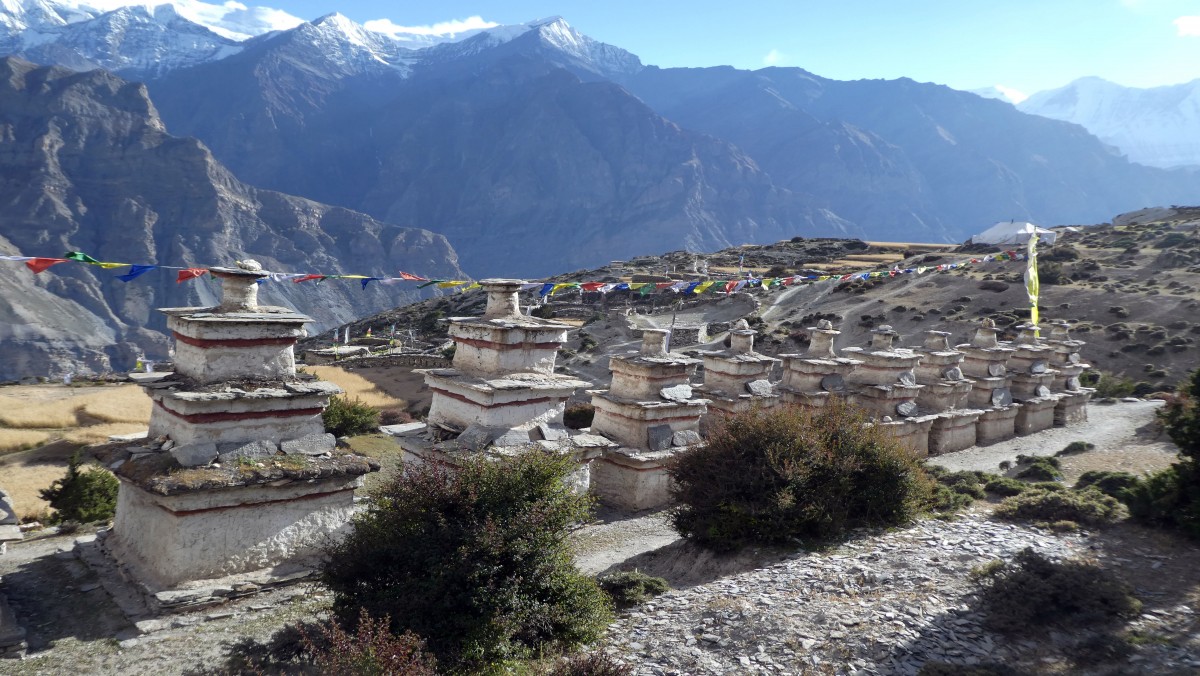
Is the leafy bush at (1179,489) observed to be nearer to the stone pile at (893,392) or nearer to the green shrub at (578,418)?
the stone pile at (893,392)

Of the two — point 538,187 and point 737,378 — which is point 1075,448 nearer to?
point 737,378

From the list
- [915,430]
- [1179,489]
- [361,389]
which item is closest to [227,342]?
[1179,489]

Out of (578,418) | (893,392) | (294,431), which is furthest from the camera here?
(578,418)

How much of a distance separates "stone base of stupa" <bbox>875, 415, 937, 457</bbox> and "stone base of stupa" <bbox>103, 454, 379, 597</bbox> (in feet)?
34.0

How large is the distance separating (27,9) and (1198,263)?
839 feet

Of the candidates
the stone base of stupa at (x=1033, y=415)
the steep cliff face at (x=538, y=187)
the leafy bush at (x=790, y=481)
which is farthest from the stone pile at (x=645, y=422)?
the steep cliff face at (x=538, y=187)

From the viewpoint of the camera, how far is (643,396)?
11305 millimetres

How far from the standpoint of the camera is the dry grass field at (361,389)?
77.3 feet

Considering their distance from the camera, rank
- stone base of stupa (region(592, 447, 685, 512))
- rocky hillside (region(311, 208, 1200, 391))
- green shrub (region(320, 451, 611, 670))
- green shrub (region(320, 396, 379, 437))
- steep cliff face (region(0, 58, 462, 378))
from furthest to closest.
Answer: steep cliff face (region(0, 58, 462, 378))
rocky hillside (region(311, 208, 1200, 391))
green shrub (region(320, 396, 379, 437))
stone base of stupa (region(592, 447, 685, 512))
green shrub (region(320, 451, 611, 670))

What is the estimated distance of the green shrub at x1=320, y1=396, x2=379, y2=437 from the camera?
17.8 m

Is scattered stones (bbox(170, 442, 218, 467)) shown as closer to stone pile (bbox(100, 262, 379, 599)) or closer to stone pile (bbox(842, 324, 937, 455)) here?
stone pile (bbox(100, 262, 379, 599))

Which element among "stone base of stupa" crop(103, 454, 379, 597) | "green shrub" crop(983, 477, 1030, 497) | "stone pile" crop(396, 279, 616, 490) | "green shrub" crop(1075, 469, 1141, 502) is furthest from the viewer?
"green shrub" crop(1075, 469, 1141, 502)

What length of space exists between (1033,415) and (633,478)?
12.6 m

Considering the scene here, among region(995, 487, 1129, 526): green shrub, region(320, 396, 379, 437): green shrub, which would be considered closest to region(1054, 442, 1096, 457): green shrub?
region(995, 487, 1129, 526): green shrub
